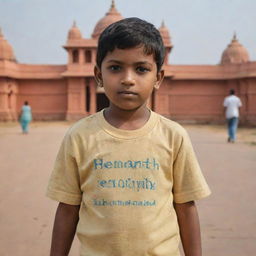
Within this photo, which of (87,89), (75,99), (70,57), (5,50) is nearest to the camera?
(75,99)

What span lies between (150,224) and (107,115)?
44cm

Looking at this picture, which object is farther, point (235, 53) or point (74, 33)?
point (74, 33)

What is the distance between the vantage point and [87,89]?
20.3 m

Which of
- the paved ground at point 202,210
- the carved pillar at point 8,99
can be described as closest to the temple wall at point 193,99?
the carved pillar at point 8,99

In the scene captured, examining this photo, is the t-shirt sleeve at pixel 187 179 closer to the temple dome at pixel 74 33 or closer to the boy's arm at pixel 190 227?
the boy's arm at pixel 190 227

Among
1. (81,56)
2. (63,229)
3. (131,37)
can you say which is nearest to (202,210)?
(63,229)

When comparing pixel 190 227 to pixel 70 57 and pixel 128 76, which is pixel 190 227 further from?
pixel 70 57

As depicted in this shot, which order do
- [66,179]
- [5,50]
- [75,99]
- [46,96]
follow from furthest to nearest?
[5,50] < [46,96] < [75,99] < [66,179]

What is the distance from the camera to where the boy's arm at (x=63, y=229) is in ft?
4.25

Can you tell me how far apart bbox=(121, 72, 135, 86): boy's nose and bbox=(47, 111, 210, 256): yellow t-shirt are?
174mm

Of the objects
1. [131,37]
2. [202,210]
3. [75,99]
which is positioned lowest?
[75,99]

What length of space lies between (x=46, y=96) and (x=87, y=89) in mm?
2471

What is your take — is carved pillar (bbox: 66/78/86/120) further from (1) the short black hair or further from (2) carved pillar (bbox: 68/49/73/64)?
(1) the short black hair

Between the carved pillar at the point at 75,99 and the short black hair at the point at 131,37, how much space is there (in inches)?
720
